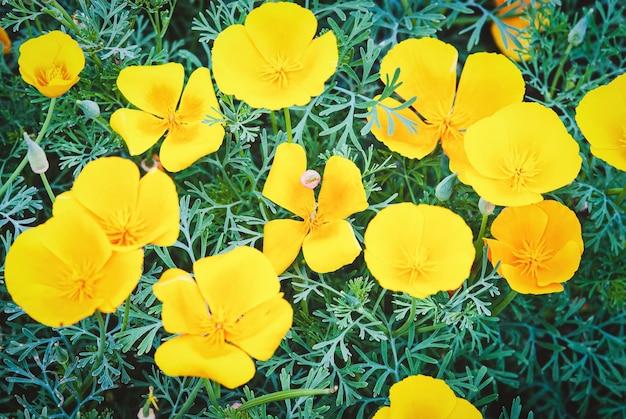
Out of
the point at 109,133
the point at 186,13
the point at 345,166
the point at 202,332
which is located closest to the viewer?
the point at 202,332

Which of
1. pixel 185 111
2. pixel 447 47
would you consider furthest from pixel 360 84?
pixel 185 111

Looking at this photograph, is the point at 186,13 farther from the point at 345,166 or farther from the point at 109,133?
the point at 345,166

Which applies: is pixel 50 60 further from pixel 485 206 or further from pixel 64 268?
pixel 485 206

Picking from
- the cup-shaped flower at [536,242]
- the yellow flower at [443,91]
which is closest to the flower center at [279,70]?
the yellow flower at [443,91]

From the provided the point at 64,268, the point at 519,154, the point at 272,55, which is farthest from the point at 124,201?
the point at 519,154

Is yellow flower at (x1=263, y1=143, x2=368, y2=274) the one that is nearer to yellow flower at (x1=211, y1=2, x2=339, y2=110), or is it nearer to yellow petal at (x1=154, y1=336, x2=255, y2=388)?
yellow flower at (x1=211, y1=2, x2=339, y2=110)

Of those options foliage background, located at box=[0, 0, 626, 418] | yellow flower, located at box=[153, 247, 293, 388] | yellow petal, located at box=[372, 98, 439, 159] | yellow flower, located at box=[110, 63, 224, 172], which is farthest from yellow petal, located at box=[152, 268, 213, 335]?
yellow petal, located at box=[372, 98, 439, 159]
